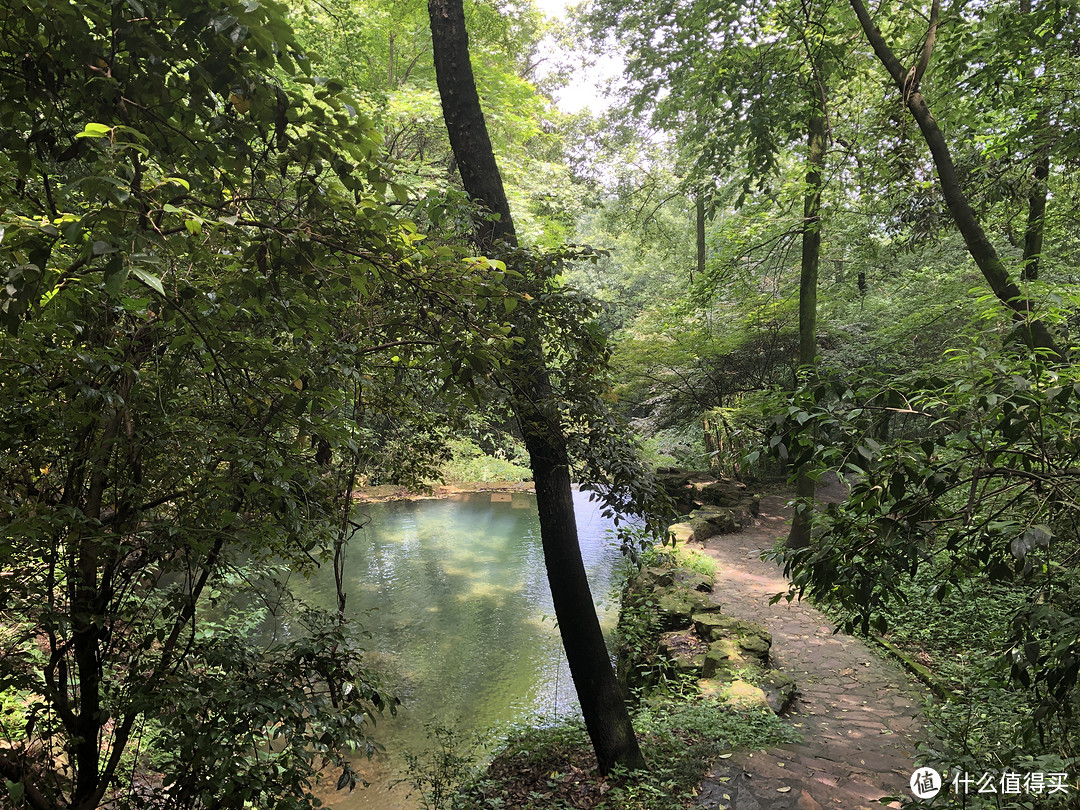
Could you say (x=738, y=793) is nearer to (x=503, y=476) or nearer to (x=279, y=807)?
(x=279, y=807)

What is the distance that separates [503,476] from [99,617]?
17.3 m

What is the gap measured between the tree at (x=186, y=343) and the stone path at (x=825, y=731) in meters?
2.54

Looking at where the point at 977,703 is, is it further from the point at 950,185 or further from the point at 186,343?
the point at 186,343

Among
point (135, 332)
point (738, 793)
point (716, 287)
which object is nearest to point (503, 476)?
point (716, 287)

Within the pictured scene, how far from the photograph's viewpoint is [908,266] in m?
13.2

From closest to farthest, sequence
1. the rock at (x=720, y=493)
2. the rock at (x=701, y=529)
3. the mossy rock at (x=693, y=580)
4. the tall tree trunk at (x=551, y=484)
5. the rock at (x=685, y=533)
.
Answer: the tall tree trunk at (x=551, y=484) < the mossy rock at (x=693, y=580) < the rock at (x=685, y=533) < the rock at (x=701, y=529) < the rock at (x=720, y=493)

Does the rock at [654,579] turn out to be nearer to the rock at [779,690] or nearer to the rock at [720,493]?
the rock at [779,690]

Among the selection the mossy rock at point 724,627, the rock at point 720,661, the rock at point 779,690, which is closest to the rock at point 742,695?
the rock at point 779,690

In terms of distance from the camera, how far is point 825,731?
447cm

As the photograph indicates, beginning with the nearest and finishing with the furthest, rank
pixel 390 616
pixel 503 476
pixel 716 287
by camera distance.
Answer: pixel 716 287 → pixel 390 616 → pixel 503 476

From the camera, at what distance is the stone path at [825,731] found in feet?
11.9

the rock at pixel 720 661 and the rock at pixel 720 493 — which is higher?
the rock at pixel 720 493

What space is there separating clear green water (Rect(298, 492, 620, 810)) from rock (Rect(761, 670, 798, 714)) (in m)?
2.11

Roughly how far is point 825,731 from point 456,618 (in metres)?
5.53
